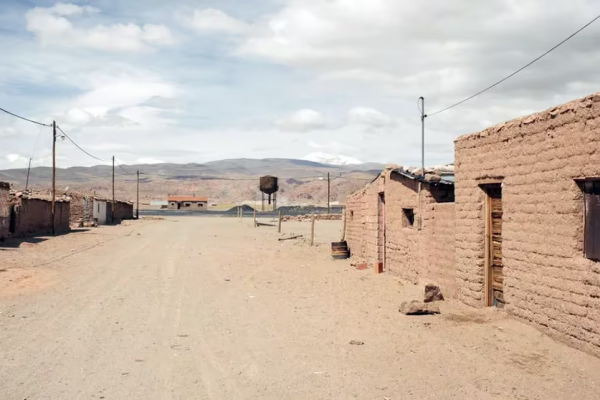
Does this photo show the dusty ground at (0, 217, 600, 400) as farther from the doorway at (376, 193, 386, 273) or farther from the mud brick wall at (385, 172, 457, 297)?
the doorway at (376, 193, 386, 273)

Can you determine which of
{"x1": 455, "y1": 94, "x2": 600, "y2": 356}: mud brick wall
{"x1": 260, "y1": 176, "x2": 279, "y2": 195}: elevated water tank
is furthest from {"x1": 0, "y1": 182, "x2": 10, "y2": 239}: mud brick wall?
{"x1": 260, "y1": 176, "x2": 279, "y2": 195}: elevated water tank

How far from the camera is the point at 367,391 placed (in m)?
6.54

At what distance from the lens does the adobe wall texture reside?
12016mm

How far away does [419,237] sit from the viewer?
13.5 m

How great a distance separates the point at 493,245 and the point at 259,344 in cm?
481

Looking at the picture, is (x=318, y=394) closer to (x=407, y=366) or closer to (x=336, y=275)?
(x=407, y=366)

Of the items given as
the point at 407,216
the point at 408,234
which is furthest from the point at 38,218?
the point at 408,234

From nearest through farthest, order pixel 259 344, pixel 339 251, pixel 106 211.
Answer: pixel 259 344 → pixel 339 251 → pixel 106 211

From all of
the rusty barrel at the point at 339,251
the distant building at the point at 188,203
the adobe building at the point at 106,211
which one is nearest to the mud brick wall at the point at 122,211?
the adobe building at the point at 106,211

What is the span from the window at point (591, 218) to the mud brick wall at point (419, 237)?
406 centimetres

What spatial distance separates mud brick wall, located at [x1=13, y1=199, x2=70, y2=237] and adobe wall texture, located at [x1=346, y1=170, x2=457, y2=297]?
1752 centimetres

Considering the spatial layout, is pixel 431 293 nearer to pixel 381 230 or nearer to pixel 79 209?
pixel 381 230

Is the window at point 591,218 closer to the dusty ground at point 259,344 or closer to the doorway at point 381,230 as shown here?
the dusty ground at point 259,344

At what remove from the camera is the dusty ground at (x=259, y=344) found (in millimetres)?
6586
